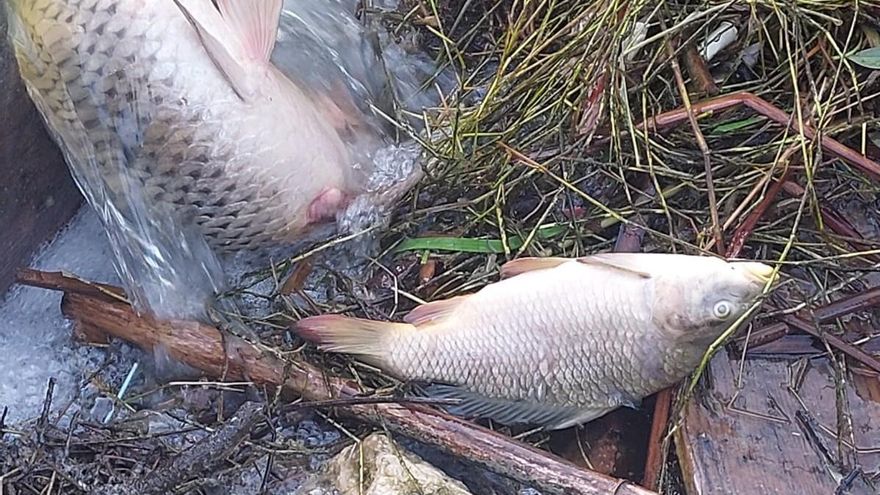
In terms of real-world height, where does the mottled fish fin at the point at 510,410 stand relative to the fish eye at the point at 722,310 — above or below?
below

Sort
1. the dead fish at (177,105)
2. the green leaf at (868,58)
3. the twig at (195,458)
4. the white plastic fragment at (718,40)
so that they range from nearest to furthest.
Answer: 1. the twig at (195,458)
2. the dead fish at (177,105)
3. the green leaf at (868,58)
4. the white plastic fragment at (718,40)

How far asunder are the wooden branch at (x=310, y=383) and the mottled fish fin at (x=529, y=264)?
31 cm

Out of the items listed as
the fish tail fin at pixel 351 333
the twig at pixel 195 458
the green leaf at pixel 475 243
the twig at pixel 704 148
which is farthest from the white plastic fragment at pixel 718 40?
the twig at pixel 195 458

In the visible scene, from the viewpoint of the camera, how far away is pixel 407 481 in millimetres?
1938

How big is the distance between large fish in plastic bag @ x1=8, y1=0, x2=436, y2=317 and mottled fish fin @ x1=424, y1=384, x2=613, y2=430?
1.64ft

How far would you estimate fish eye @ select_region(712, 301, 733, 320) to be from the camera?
1.93 m

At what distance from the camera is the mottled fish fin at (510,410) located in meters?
2.13

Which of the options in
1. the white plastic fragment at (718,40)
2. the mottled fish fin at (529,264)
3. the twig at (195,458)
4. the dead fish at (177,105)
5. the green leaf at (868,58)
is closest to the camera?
the twig at (195,458)

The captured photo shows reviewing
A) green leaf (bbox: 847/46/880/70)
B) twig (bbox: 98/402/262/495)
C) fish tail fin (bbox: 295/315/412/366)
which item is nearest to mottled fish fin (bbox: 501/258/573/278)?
fish tail fin (bbox: 295/315/412/366)

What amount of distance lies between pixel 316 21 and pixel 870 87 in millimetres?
1255

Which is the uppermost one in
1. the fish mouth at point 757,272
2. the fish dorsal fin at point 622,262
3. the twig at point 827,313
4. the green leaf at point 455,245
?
the fish mouth at point 757,272

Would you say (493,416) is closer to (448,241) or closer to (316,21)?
(448,241)

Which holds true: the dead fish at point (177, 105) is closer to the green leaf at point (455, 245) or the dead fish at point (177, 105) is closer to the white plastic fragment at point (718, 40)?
the green leaf at point (455, 245)

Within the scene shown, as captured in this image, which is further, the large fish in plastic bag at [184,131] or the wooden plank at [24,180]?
the wooden plank at [24,180]
